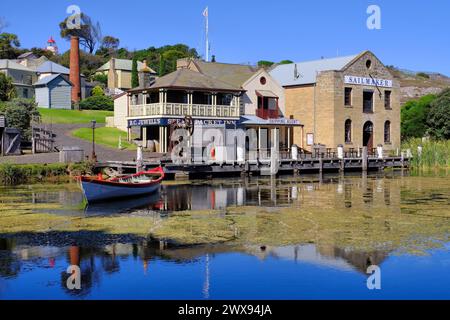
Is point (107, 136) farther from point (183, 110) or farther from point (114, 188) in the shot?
point (114, 188)

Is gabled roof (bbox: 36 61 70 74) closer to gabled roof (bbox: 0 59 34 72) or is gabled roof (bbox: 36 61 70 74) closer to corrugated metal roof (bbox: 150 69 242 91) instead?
gabled roof (bbox: 0 59 34 72)

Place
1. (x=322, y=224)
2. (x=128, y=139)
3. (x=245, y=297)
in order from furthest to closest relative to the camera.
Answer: (x=128, y=139) → (x=322, y=224) → (x=245, y=297)

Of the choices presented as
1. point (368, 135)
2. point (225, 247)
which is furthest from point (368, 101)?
point (225, 247)

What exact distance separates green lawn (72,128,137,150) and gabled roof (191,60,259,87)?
10344 millimetres

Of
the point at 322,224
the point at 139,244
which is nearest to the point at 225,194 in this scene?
the point at 322,224

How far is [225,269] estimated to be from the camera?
15156 mm

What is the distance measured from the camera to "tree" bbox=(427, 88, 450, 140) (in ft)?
240

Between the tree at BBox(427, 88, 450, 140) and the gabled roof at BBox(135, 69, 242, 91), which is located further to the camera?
the tree at BBox(427, 88, 450, 140)

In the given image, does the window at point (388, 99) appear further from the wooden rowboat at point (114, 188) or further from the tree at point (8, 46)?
the tree at point (8, 46)

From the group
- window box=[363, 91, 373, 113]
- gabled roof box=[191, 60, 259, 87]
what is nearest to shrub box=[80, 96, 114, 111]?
gabled roof box=[191, 60, 259, 87]

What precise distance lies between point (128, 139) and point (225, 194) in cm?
2407

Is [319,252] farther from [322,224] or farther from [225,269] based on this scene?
[322,224]

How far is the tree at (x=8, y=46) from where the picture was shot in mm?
120281

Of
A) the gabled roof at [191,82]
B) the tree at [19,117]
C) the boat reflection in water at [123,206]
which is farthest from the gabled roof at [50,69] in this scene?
the boat reflection in water at [123,206]
